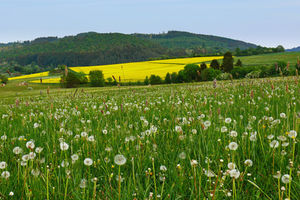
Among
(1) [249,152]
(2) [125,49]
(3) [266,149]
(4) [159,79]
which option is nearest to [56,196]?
(1) [249,152]

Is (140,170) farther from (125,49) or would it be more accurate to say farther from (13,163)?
(125,49)

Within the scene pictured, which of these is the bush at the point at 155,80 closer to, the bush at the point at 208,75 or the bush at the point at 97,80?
the bush at the point at 208,75

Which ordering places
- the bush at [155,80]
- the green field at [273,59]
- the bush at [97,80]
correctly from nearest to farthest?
the bush at [155,80]
the bush at [97,80]
the green field at [273,59]

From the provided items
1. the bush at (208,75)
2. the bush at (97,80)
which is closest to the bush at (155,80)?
the bush at (208,75)

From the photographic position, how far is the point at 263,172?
1911mm

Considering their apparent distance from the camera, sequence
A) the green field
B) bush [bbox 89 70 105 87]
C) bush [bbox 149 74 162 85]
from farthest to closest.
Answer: the green field < bush [bbox 89 70 105 87] < bush [bbox 149 74 162 85]

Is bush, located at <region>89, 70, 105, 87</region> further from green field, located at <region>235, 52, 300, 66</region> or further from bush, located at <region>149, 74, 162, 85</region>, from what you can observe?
green field, located at <region>235, 52, 300, 66</region>

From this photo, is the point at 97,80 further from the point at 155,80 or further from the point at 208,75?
the point at 208,75

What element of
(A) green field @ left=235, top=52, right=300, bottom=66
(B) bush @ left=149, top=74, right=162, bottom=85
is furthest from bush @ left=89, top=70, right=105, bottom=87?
(A) green field @ left=235, top=52, right=300, bottom=66

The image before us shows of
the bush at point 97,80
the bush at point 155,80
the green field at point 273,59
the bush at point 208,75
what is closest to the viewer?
the bush at point 208,75

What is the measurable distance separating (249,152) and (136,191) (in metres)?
1.32

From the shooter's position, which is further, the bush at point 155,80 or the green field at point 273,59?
the green field at point 273,59

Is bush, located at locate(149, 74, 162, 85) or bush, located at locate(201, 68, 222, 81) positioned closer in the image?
bush, located at locate(201, 68, 222, 81)

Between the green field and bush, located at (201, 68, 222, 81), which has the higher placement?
the green field
